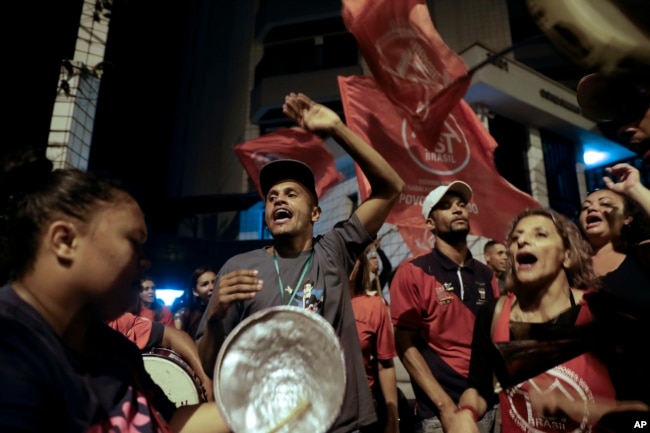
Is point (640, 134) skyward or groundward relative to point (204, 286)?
skyward

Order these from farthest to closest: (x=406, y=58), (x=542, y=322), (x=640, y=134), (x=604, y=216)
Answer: (x=406, y=58)
(x=604, y=216)
(x=542, y=322)
(x=640, y=134)

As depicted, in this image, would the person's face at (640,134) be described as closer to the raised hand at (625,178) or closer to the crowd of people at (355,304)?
the crowd of people at (355,304)

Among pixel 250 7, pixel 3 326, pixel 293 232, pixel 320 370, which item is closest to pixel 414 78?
pixel 293 232

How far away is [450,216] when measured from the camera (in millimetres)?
3701

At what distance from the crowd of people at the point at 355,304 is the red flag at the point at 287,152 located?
3794 mm

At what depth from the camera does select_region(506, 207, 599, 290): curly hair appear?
2291 mm

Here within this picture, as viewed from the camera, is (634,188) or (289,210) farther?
(289,210)

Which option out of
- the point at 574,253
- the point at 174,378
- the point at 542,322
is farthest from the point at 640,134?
the point at 174,378

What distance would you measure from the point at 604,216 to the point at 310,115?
2200 millimetres

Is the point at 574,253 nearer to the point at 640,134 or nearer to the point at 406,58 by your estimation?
the point at 640,134

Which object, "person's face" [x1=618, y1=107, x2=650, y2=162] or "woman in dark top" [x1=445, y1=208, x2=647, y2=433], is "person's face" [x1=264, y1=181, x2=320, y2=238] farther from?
"person's face" [x1=618, y1=107, x2=650, y2=162]

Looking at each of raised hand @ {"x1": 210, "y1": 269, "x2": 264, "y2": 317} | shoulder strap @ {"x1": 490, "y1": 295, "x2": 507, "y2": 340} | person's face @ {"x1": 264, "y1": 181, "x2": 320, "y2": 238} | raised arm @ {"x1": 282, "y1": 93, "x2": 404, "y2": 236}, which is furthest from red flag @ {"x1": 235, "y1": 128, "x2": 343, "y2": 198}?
raised hand @ {"x1": 210, "y1": 269, "x2": 264, "y2": 317}

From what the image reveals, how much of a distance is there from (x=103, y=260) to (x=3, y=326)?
0.94 ft

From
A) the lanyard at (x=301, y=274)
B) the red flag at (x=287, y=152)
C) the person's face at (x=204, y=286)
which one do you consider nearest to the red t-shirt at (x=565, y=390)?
the lanyard at (x=301, y=274)
